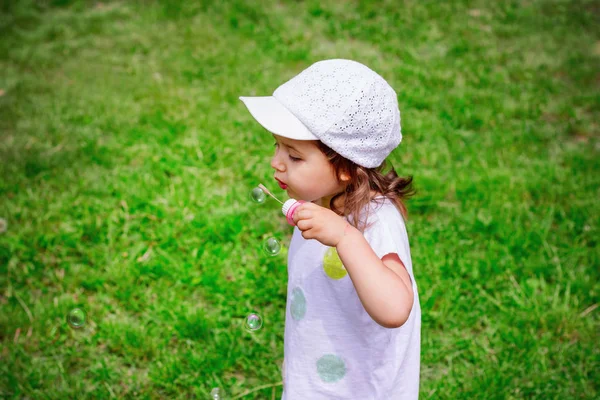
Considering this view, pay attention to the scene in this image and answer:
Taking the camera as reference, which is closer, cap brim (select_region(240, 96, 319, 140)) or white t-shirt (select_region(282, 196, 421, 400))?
cap brim (select_region(240, 96, 319, 140))

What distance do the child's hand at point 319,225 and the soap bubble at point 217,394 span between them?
3.71ft

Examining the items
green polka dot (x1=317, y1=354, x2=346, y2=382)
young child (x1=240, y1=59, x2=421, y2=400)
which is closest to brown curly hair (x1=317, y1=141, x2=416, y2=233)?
young child (x1=240, y1=59, x2=421, y2=400)

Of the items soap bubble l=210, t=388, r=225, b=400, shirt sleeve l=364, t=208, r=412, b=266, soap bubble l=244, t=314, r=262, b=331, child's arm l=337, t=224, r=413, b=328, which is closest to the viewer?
child's arm l=337, t=224, r=413, b=328

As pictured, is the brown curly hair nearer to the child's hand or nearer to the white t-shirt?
the white t-shirt

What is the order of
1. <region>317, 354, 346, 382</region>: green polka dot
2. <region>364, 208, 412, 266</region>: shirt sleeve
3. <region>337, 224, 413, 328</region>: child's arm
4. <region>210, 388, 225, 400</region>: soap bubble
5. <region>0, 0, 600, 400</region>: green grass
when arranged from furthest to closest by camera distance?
<region>0, 0, 600, 400</region>: green grass, <region>210, 388, 225, 400</region>: soap bubble, <region>317, 354, 346, 382</region>: green polka dot, <region>364, 208, 412, 266</region>: shirt sleeve, <region>337, 224, 413, 328</region>: child's arm

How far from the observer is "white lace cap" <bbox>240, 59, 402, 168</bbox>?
134 centimetres

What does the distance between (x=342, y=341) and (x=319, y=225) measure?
415mm

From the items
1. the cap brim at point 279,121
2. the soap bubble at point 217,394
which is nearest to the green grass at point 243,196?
the soap bubble at point 217,394

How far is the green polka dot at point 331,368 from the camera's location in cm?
154

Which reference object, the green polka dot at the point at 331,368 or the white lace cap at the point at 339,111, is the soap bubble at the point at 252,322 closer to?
the green polka dot at the point at 331,368

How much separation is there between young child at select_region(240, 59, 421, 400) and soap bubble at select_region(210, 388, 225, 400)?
634 mm

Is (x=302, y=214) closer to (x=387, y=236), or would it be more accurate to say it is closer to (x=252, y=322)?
(x=387, y=236)

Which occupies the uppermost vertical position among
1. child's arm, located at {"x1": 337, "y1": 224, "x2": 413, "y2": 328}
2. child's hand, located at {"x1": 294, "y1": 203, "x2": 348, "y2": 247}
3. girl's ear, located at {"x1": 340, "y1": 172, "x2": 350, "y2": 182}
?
girl's ear, located at {"x1": 340, "y1": 172, "x2": 350, "y2": 182}

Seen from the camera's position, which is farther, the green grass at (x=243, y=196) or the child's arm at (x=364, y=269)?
the green grass at (x=243, y=196)
